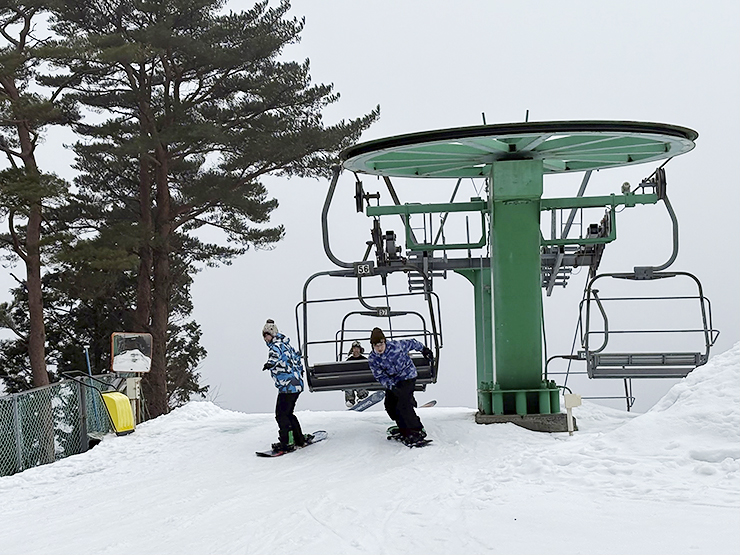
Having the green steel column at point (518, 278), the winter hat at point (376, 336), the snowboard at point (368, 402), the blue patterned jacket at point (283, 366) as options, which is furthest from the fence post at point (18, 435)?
the snowboard at point (368, 402)

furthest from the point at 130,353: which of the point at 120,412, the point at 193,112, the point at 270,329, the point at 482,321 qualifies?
the point at 193,112

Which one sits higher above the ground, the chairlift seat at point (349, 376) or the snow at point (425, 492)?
the chairlift seat at point (349, 376)

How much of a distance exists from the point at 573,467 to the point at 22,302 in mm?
28630

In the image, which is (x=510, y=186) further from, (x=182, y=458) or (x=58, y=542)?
(x=58, y=542)

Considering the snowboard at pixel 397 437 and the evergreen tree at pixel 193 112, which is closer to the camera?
the snowboard at pixel 397 437

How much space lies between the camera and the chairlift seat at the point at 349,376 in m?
13.0

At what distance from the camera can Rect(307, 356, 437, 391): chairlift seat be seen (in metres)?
13.0

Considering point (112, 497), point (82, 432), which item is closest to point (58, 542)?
point (112, 497)

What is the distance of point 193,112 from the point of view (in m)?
28.8

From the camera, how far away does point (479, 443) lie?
465 inches

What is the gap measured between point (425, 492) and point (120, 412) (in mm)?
7158

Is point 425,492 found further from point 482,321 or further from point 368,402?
point 368,402

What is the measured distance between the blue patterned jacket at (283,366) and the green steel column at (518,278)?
9.16 ft

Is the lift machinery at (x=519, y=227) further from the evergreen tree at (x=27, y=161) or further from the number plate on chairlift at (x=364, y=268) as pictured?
the evergreen tree at (x=27, y=161)
